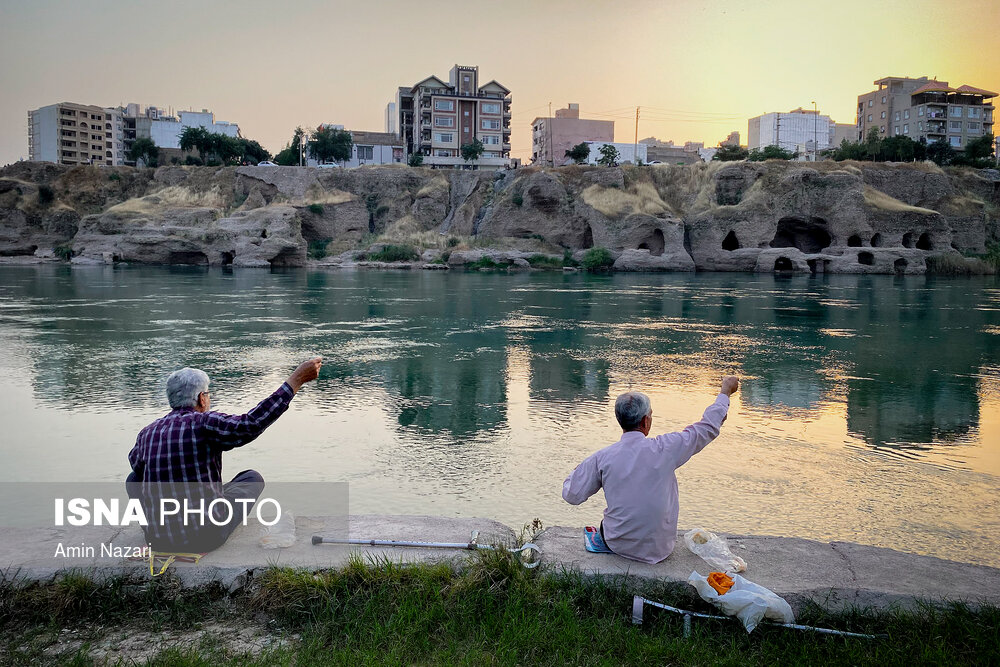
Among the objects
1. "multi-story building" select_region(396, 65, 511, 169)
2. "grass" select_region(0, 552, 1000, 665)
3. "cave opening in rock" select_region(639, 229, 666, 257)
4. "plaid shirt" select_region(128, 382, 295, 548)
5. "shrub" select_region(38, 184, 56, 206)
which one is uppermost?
"multi-story building" select_region(396, 65, 511, 169)

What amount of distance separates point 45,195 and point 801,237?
59065 mm

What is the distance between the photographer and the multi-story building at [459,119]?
284ft

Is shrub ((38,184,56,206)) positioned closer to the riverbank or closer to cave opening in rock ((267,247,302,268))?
cave opening in rock ((267,247,302,268))

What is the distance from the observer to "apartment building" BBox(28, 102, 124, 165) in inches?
4395

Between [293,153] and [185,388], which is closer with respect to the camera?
[185,388]

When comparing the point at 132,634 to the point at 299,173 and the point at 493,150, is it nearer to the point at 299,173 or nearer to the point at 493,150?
the point at 299,173

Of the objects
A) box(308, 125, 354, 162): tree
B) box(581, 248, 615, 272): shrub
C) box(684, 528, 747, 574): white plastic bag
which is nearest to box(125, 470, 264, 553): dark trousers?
box(684, 528, 747, 574): white plastic bag

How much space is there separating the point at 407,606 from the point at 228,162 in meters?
79.1

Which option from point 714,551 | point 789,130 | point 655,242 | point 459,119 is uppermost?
point 789,130

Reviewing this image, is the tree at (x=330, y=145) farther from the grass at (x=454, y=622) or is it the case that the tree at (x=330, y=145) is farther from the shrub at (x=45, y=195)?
the grass at (x=454, y=622)

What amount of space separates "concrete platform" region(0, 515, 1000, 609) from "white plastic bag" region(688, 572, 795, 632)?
21 centimetres

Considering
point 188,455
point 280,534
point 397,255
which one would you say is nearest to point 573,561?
point 280,534

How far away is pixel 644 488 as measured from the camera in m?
3.96

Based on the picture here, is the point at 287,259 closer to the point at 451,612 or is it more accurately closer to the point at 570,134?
the point at 451,612
